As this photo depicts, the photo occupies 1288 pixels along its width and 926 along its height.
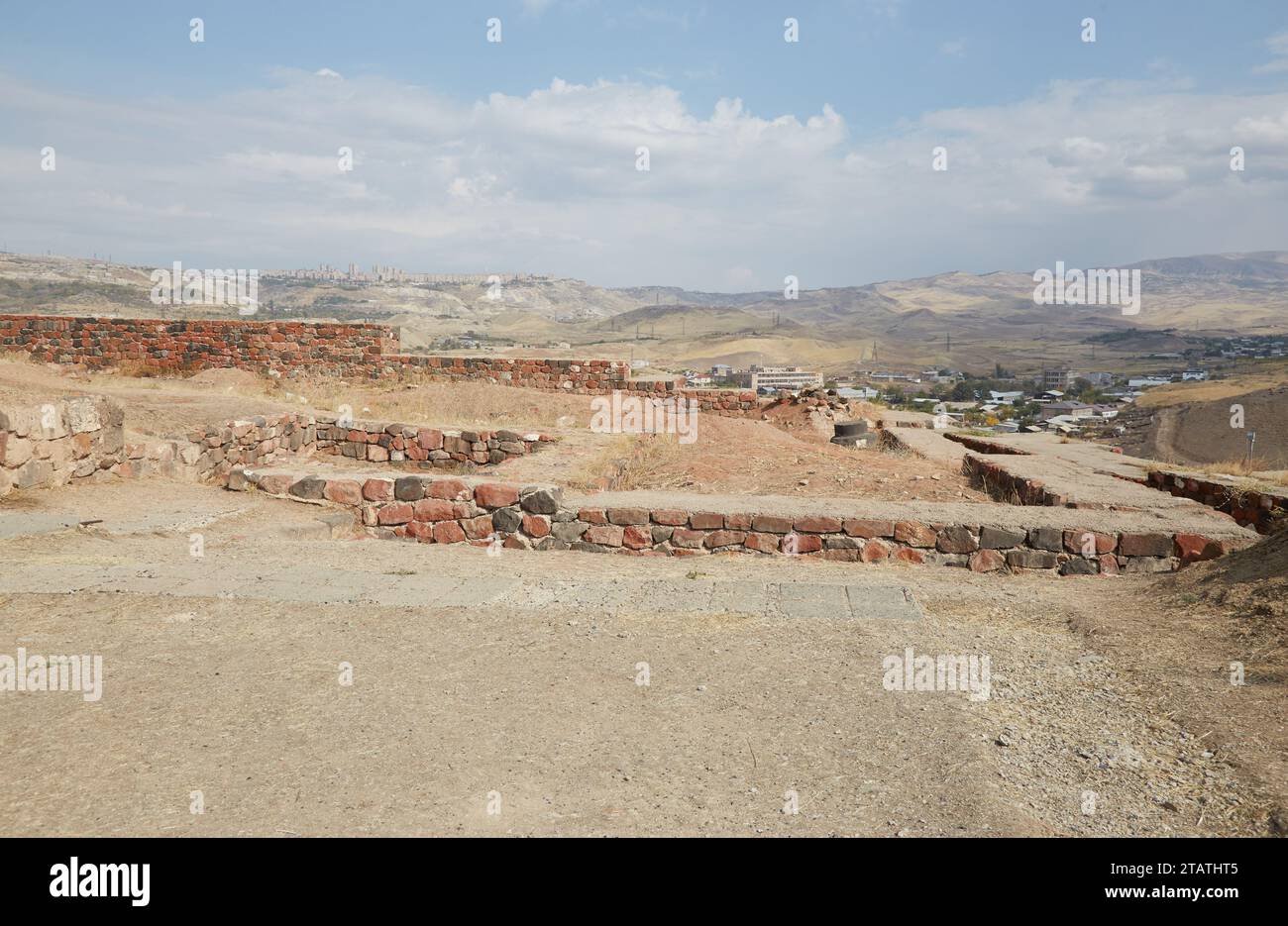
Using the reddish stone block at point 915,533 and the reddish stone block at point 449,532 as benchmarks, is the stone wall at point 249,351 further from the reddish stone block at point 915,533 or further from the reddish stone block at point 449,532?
the reddish stone block at point 915,533

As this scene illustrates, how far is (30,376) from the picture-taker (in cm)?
1483

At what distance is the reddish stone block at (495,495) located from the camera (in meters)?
7.44

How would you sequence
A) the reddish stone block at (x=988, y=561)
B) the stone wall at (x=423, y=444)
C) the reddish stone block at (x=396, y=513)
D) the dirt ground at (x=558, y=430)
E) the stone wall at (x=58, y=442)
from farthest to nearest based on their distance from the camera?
the stone wall at (x=423, y=444)
the dirt ground at (x=558, y=430)
the reddish stone block at (x=396, y=513)
the stone wall at (x=58, y=442)
the reddish stone block at (x=988, y=561)

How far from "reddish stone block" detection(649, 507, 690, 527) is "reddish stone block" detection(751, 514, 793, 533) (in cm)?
56

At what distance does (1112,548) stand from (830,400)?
41.7ft

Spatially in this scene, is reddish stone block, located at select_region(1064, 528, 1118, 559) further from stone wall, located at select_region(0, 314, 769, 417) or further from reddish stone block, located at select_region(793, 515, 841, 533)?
stone wall, located at select_region(0, 314, 769, 417)

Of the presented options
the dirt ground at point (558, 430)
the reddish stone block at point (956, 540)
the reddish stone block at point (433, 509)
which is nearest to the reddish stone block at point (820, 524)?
the reddish stone block at point (956, 540)

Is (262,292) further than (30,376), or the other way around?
(262,292)

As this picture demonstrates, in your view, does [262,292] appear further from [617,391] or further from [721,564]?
[721,564]

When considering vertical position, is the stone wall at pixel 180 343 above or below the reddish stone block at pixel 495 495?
above

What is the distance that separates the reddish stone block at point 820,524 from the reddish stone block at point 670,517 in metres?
0.92

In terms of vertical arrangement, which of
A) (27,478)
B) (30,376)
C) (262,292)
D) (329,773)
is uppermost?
(262,292)

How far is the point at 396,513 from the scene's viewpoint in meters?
7.78

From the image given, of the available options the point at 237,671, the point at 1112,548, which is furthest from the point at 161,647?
the point at 1112,548
